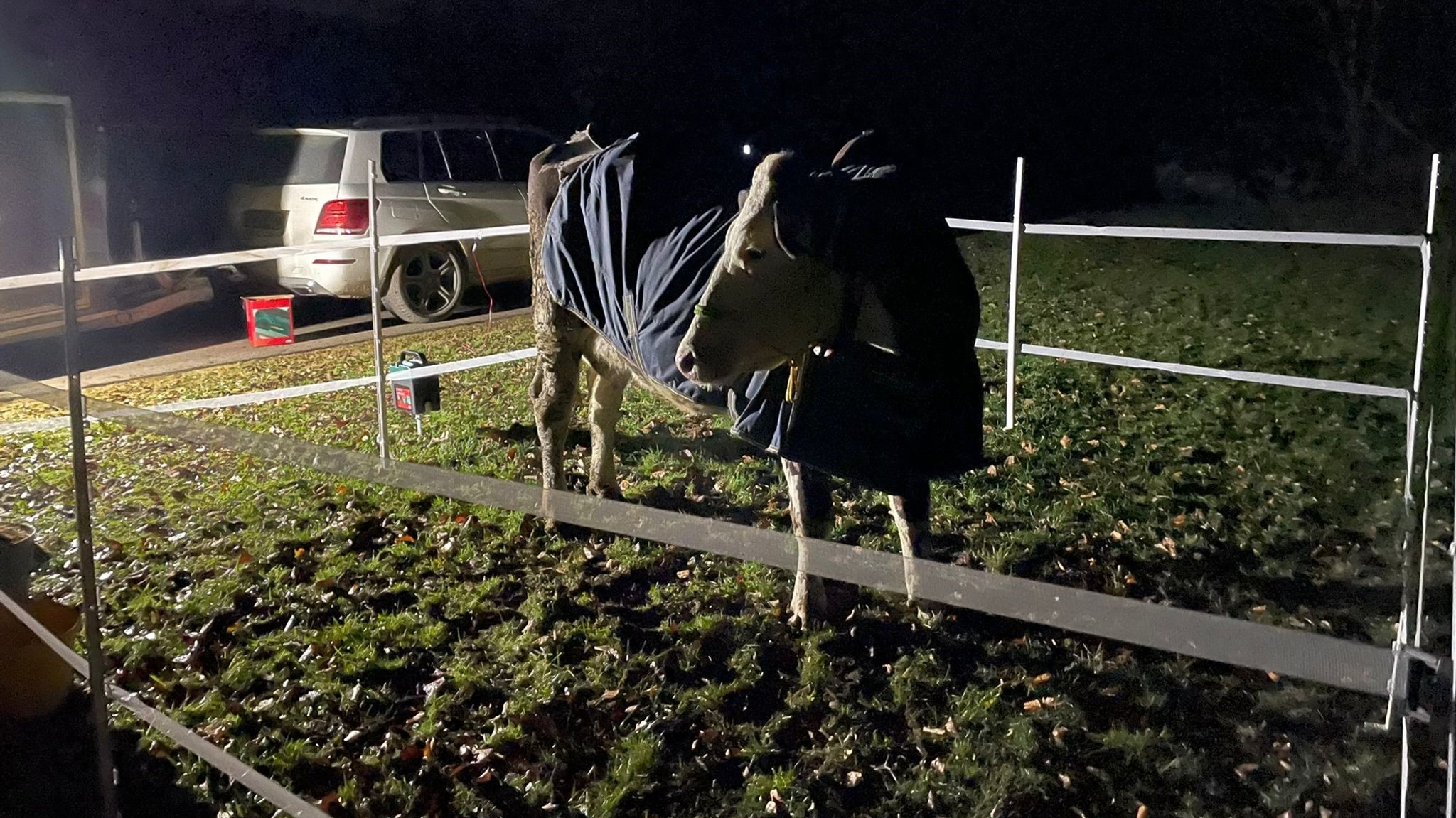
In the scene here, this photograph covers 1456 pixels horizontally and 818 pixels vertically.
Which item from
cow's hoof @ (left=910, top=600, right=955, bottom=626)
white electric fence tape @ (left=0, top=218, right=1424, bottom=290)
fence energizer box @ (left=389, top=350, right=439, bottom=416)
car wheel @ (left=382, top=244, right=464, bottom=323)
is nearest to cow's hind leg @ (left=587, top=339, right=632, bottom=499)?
white electric fence tape @ (left=0, top=218, right=1424, bottom=290)

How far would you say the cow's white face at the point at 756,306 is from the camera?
3.31m

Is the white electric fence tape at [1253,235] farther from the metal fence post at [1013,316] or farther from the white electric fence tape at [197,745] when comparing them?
the white electric fence tape at [197,745]

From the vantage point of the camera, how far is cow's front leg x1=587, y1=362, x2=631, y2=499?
5004 millimetres

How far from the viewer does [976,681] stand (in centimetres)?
346

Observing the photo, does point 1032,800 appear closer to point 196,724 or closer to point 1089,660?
point 1089,660

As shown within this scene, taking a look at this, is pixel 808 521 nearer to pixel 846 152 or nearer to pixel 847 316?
pixel 847 316

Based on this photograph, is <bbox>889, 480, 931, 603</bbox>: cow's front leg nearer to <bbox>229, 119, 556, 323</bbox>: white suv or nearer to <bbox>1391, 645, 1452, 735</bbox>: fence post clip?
<bbox>1391, 645, 1452, 735</bbox>: fence post clip

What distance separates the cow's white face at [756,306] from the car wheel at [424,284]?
6307 millimetres

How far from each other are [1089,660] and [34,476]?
5.26 metres

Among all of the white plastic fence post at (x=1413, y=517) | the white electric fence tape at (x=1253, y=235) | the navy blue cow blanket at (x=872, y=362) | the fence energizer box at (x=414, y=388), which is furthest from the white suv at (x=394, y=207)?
the white plastic fence post at (x=1413, y=517)

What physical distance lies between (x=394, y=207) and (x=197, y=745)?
711 centimetres

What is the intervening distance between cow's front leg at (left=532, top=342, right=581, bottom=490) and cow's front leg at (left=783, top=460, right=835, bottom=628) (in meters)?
1.46

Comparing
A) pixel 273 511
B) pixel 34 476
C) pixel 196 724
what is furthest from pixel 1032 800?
pixel 34 476

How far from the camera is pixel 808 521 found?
3852 mm
